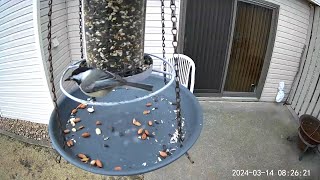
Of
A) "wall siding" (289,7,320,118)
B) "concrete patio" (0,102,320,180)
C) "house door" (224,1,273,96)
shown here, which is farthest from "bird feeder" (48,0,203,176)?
"wall siding" (289,7,320,118)

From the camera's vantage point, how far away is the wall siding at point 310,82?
4.77m

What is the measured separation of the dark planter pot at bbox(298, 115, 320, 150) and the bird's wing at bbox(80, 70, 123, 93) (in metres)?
3.90

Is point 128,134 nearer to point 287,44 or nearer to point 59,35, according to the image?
point 59,35

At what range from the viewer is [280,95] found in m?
5.33

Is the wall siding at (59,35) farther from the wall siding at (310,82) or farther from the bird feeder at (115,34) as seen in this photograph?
the wall siding at (310,82)

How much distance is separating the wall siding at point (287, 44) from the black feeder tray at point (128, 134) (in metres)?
3.53

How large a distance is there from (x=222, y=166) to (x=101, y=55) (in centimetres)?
319

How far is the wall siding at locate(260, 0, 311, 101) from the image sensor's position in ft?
15.1

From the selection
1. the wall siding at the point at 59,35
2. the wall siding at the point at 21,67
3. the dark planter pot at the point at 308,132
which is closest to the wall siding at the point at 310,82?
the dark planter pot at the point at 308,132

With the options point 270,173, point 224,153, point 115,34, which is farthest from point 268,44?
point 115,34

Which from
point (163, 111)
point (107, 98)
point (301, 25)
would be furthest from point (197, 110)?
point (301, 25)

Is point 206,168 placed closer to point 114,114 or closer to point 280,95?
point 280,95

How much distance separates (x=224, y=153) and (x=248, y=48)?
6.35 ft

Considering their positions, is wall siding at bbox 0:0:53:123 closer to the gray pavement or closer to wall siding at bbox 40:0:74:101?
wall siding at bbox 40:0:74:101
